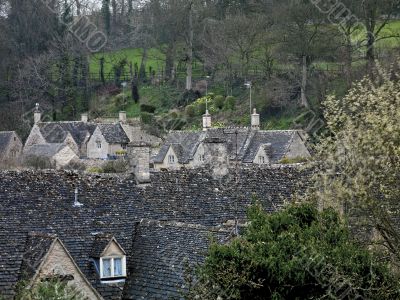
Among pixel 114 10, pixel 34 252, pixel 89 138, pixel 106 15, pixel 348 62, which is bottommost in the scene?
pixel 34 252

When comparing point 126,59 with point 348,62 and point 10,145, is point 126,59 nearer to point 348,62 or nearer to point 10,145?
point 10,145

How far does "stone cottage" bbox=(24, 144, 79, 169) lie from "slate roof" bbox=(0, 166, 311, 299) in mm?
30933

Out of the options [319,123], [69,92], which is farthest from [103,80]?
[319,123]

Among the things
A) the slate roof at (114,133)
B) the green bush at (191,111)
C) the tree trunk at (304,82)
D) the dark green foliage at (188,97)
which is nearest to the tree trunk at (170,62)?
the dark green foliage at (188,97)

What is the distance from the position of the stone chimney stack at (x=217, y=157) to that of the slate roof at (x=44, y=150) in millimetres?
32192

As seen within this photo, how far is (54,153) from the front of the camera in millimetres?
56000

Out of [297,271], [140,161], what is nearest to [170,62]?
[140,161]

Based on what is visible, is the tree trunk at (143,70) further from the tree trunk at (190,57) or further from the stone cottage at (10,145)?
the stone cottage at (10,145)

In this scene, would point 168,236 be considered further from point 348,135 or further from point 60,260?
point 348,135

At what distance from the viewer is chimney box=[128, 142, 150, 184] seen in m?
23.4

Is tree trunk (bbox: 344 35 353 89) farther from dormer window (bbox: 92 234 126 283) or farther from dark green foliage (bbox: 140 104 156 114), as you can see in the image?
dormer window (bbox: 92 234 126 283)

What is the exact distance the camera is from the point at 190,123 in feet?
209

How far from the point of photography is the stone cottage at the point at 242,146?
45.3 metres

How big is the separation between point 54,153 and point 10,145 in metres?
5.16
